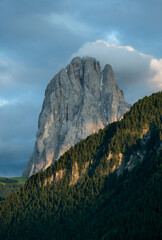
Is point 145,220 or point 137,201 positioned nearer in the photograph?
point 145,220

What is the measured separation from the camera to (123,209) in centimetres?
17025

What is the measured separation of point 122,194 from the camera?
627 ft

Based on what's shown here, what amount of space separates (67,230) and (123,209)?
134ft

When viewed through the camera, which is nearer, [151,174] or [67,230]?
[151,174]

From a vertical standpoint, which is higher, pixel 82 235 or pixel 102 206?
pixel 102 206

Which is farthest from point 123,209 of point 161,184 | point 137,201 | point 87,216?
point 87,216

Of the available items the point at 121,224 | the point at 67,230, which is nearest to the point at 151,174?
the point at 121,224

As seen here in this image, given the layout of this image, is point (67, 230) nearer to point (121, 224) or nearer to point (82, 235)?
point (82, 235)

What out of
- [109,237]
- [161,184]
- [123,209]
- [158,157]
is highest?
[158,157]

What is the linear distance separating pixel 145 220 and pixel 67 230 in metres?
60.3

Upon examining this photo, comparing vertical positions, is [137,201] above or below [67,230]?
above

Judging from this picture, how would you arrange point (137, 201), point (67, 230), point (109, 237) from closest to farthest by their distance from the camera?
point (109, 237) < point (137, 201) < point (67, 230)

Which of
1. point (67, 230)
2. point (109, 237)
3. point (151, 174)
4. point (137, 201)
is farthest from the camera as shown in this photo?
point (67, 230)

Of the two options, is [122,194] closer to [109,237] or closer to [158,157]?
[158,157]
